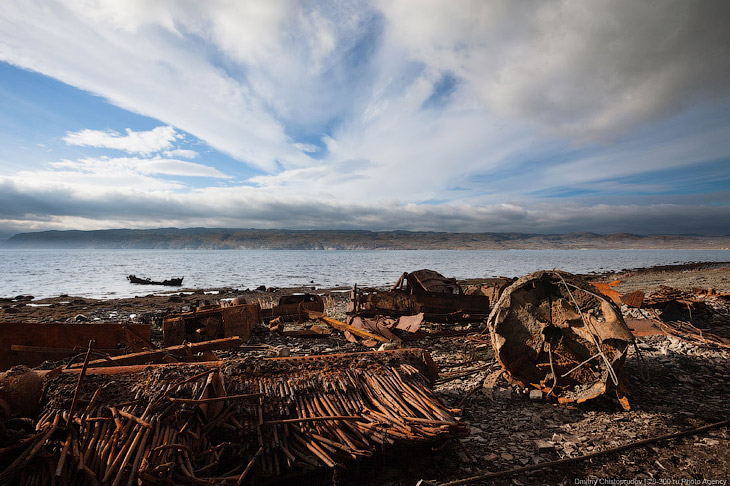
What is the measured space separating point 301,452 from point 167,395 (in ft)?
4.76

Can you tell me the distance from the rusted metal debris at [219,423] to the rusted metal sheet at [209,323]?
4.77 meters

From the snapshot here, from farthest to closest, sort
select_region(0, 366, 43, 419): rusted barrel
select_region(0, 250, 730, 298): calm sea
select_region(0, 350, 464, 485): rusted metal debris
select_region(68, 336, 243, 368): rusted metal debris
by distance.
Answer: select_region(0, 250, 730, 298): calm sea < select_region(68, 336, 243, 368): rusted metal debris < select_region(0, 366, 43, 419): rusted barrel < select_region(0, 350, 464, 485): rusted metal debris

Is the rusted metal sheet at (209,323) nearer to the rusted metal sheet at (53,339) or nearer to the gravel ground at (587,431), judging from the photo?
the rusted metal sheet at (53,339)

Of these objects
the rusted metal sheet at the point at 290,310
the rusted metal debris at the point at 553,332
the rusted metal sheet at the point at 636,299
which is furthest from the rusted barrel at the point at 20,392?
the rusted metal sheet at the point at 636,299

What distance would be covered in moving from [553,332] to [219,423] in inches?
217

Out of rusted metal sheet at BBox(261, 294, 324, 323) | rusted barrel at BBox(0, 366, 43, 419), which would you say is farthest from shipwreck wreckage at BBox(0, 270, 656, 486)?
rusted metal sheet at BBox(261, 294, 324, 323)

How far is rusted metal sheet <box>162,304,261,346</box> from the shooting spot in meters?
8.09

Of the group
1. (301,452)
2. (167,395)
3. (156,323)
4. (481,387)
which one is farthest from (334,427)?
(156,323)

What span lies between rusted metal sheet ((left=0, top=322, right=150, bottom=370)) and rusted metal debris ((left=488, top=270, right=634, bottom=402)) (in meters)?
6.31

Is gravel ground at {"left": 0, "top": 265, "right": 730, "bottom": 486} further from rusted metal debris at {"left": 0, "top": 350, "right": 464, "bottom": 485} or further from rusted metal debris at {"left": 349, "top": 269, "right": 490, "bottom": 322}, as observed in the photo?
rusted metal debris at {"left": 349, "top": 269, "right": 490, "bottom": 322}

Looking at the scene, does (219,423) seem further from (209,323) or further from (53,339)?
(209,323)

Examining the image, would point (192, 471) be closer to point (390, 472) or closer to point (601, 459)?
point (390, 472)

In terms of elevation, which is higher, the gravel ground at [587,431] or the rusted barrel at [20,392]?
the rusted barrel at [20,392]

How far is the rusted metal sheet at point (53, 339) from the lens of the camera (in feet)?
17.2
